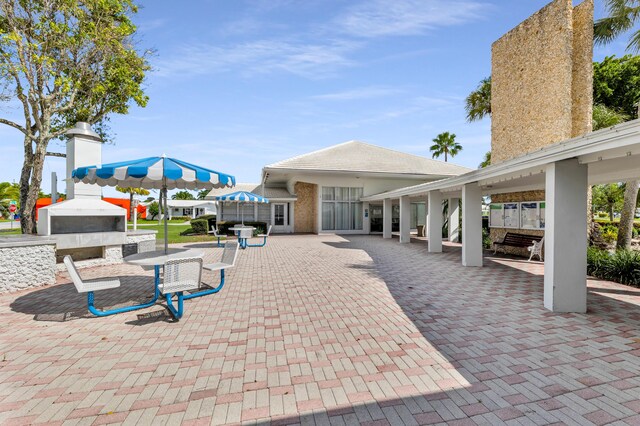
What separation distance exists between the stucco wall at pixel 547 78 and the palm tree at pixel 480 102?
6306 millimetres

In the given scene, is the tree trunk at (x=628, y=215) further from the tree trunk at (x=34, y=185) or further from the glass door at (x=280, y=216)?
the tree trunk at (x=34, y=185)

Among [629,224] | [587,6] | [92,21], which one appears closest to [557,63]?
[587,6]

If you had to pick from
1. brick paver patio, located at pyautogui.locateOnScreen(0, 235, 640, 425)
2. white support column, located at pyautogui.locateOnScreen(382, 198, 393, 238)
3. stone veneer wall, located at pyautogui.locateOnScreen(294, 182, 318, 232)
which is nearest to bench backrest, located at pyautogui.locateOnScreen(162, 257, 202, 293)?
brick paver patio, located at pyautogui.locateOnScreen(0, 235, 640, 425)

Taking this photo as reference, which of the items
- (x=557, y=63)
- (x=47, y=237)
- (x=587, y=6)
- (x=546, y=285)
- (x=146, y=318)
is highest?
(x=587, y=6)

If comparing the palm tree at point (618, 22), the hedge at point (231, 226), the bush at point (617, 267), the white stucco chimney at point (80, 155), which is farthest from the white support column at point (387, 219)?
the white stucco chimney at point (80, 155)

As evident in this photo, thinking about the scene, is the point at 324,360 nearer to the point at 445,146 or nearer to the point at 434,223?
the point at 434,223

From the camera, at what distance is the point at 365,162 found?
22.4 meters

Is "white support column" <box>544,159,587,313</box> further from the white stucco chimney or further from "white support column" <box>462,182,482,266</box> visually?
the white stucco chimney

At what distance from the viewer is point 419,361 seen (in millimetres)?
3461

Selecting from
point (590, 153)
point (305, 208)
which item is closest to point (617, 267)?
point (590, 153)

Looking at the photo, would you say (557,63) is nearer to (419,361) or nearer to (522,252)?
(522,252)

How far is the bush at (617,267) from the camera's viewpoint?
7324 mm

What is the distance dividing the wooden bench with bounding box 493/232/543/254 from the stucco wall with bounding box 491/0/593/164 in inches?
139

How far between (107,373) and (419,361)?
3387 millimetres
